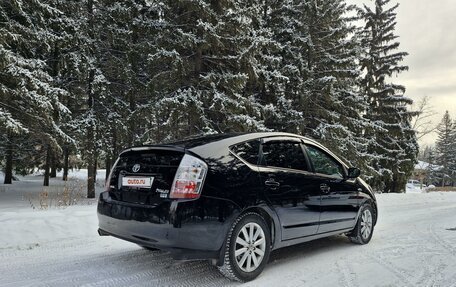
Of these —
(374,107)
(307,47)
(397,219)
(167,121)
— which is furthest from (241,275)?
(374,107)

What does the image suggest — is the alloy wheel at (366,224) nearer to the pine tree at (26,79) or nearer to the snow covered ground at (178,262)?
the snow covered ground at (178,262)

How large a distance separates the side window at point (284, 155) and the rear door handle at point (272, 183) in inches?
8.7

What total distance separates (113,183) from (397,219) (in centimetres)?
681

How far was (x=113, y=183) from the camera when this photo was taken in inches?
171

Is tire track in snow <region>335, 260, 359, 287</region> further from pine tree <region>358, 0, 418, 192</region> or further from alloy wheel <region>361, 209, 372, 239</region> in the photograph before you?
pine tree <region>358, 0, 418, 192</region>

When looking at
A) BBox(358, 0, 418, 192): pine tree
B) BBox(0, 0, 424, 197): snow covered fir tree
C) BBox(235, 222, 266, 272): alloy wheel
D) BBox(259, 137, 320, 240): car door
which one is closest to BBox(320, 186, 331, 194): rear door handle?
BBox(259, 137, 320, 240): car door

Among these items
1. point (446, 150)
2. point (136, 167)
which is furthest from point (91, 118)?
point (446, 150)

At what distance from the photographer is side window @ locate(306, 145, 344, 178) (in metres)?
5.13

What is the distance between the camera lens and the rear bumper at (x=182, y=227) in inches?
139

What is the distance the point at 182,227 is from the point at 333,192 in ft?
8.29

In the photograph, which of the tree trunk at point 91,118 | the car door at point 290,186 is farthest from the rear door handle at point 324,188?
the tree trunk at point 91,118

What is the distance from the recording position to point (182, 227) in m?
3.52

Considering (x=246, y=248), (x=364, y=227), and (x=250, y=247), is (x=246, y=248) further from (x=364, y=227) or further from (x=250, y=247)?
(x=364, y=227)

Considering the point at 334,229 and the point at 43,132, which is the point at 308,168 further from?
the point at 43,132
